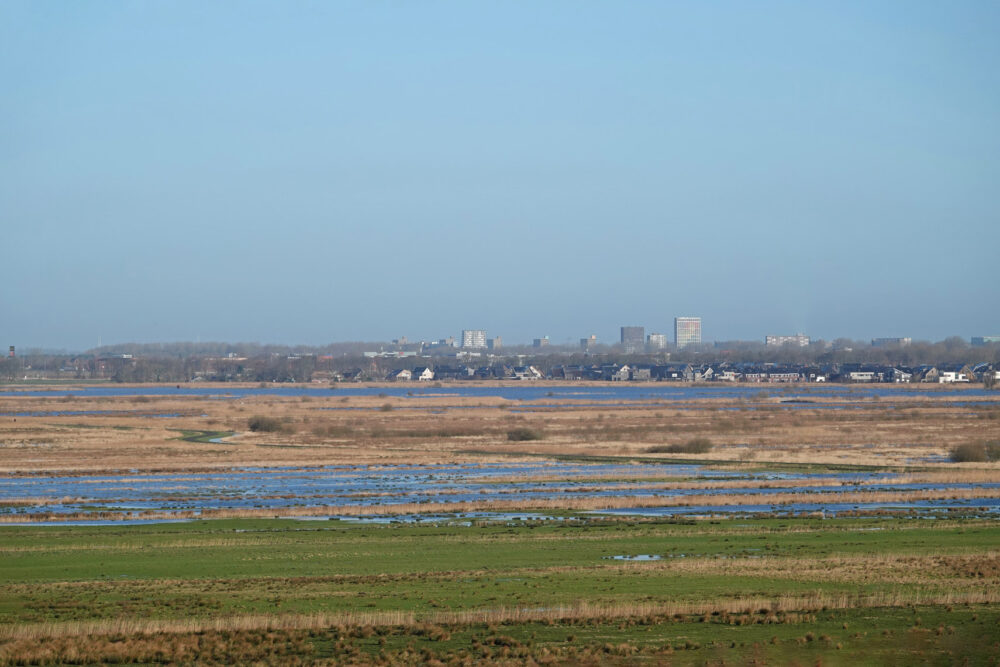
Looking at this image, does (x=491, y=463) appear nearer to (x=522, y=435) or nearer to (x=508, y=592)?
(x=522, y=435)

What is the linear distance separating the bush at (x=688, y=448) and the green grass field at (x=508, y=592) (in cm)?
3103

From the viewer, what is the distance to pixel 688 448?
2670 inches

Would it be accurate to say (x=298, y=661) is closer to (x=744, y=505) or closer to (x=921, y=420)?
(x=744, y=505)

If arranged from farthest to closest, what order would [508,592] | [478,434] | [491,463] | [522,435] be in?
1. [478,434]
2. [522,435]
3. [491,463]
4. [508,592]

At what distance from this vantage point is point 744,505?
1631 inches

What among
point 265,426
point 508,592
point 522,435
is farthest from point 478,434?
point 508,592

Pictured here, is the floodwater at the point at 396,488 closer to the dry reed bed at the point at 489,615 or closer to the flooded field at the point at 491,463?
the flooded field at the point at 491,463

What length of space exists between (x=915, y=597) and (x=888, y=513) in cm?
1447

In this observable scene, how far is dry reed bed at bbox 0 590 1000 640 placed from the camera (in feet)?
69.3

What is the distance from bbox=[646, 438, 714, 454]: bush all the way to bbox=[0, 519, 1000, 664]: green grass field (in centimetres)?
3103

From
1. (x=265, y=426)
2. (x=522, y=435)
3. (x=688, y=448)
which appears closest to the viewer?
(x=688, y=448)

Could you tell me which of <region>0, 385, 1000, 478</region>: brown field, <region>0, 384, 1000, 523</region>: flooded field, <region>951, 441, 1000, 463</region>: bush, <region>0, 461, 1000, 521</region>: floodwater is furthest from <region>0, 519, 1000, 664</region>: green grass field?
<region>0, 385, 1000, 478</region>: brown field

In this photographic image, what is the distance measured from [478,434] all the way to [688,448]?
19334 millimetres

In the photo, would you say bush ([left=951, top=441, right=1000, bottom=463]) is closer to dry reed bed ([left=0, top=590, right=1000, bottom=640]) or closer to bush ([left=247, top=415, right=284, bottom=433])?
dry reed bed ([left=0, top=590, right=1000, bottom=640])
